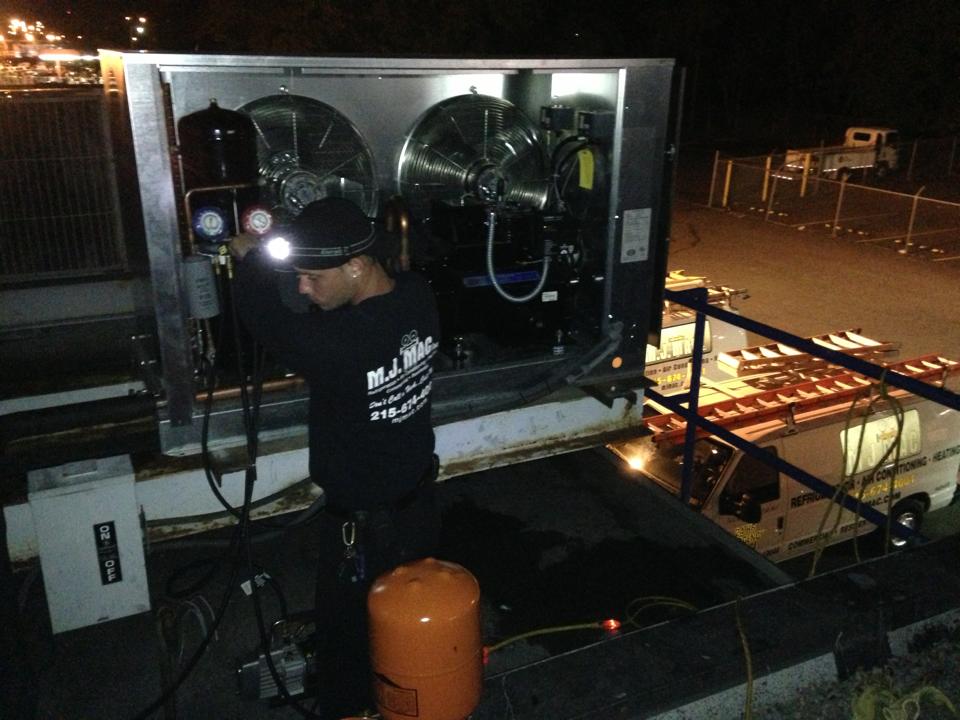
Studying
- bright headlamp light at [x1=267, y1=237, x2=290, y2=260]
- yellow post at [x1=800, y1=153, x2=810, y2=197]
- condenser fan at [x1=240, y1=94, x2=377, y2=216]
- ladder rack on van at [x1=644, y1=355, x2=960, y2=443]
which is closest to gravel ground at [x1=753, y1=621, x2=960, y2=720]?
bright headlamp light at [x1=267, y1=237, x2=290, y2=260]

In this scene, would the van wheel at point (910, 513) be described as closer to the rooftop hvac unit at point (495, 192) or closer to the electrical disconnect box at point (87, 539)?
the rooftop hvac unit at point (495, 192)

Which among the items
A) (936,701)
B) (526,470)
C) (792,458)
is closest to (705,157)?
(792,458)

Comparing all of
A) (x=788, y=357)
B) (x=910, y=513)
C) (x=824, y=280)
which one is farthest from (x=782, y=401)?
(x=824, y=280)

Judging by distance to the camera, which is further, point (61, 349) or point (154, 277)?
point (61, 349)

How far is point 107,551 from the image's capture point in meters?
3.37

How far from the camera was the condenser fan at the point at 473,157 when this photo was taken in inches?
187

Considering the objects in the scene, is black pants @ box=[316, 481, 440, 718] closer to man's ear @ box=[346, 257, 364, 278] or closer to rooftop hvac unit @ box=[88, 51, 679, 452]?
man's ear @ box=[346, 257, 364, 278]

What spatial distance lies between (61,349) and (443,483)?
2435mm

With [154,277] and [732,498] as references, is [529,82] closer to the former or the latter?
[154,277]

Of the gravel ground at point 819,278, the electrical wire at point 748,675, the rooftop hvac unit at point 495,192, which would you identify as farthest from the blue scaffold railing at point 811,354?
the gravel ground at point 819,278

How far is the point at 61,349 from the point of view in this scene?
5.09m

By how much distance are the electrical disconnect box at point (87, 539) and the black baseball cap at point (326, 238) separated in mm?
1322

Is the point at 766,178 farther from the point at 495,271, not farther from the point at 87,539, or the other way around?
the point at 87,539

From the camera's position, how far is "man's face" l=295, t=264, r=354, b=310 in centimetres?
279
